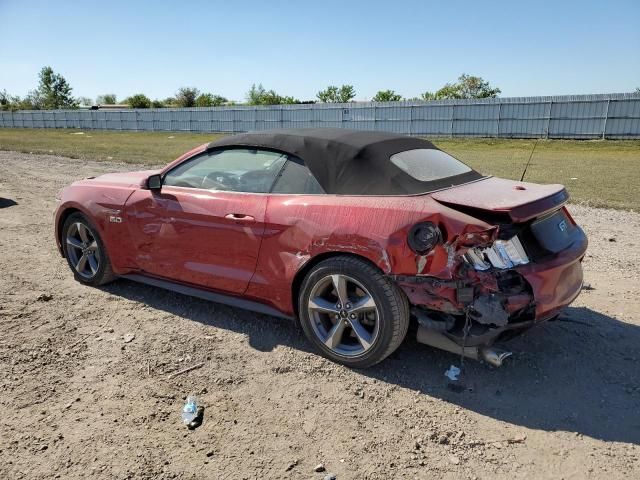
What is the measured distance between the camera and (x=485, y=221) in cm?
308

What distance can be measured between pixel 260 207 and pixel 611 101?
30.5m

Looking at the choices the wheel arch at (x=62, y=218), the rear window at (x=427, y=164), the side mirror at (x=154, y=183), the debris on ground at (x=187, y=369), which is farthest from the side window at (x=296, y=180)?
the wheel arch at (x=62, y=218)

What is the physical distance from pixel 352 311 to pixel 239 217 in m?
1.08

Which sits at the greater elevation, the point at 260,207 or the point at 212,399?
the point at 260,207

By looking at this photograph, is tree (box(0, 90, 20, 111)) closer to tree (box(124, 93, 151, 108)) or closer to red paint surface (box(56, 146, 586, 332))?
tree (box(124, 93, 151, 108))

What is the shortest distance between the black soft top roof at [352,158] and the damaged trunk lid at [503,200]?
18 cm

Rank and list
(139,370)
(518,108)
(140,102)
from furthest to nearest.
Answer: (140,102)
(518,108)
(139,370)

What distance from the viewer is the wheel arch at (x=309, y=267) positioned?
3325 millimetres

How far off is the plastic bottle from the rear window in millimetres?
2000

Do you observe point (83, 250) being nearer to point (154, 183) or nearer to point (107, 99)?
point (154, 183)

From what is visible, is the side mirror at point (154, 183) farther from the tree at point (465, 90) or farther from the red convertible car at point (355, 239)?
the tree at point (465, 90)

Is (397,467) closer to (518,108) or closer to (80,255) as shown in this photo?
(80,255)

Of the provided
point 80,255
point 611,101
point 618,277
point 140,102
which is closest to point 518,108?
point 611,101

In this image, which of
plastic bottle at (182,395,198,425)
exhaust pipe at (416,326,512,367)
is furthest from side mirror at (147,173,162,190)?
exhaust pipe at (416,326,512,367)
